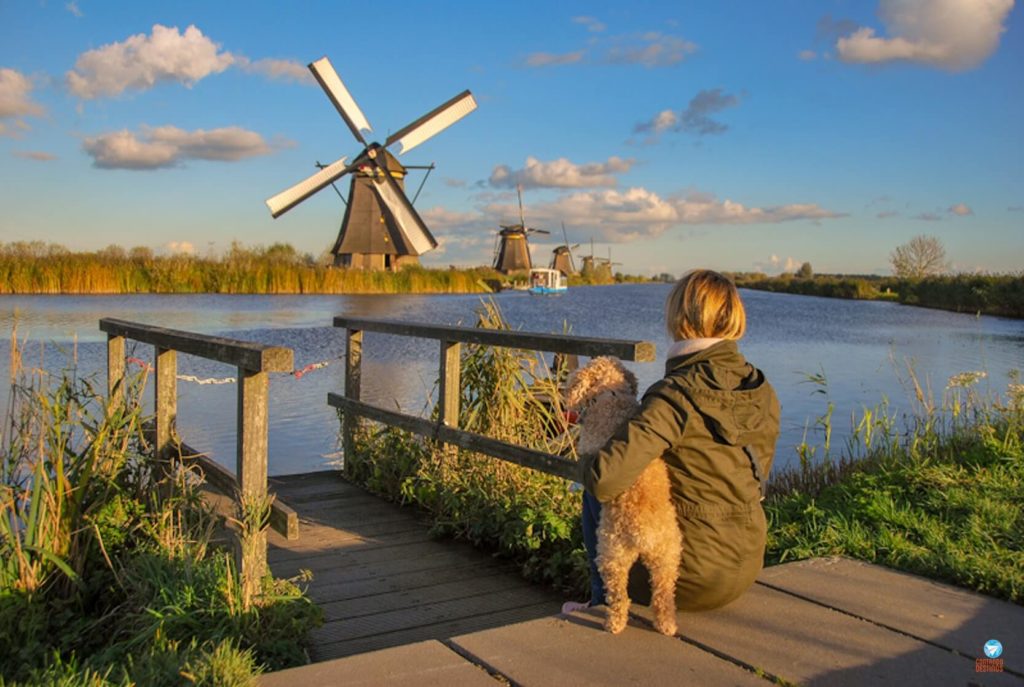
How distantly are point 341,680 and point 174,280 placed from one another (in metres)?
32.3

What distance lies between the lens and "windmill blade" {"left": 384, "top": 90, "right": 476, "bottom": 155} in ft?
122

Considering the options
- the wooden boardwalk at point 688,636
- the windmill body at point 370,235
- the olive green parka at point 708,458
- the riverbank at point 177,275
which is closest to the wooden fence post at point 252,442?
the wooden boardwalk at point 688,636

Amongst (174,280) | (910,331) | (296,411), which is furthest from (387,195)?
(296,411)

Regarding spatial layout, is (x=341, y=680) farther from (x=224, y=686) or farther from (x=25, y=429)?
(x=25, y=429)

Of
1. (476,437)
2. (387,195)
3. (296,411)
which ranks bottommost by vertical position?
(296,411)

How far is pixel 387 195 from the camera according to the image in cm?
4297

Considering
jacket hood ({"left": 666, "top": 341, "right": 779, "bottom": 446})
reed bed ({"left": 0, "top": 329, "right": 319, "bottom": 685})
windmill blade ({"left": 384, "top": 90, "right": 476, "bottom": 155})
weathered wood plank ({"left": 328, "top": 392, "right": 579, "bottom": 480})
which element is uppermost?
windmill blade ({"left": 384, "top": 90, "right": 476, "bottom": 155})

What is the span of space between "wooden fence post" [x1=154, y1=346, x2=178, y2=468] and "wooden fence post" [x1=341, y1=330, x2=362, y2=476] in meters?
1.89

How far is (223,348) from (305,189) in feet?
125

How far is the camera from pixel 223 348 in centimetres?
365

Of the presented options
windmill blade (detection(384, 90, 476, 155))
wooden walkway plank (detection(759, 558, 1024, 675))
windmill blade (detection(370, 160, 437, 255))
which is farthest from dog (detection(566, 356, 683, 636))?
windmill blade (detection(370, 160, 437, 255))

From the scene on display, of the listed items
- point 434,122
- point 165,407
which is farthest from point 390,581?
point 434,122

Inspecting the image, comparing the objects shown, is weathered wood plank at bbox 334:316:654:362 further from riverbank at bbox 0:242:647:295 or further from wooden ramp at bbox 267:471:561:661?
riverbank at bbox 0:242:647:295

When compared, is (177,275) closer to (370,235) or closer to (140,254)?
(140,254)
